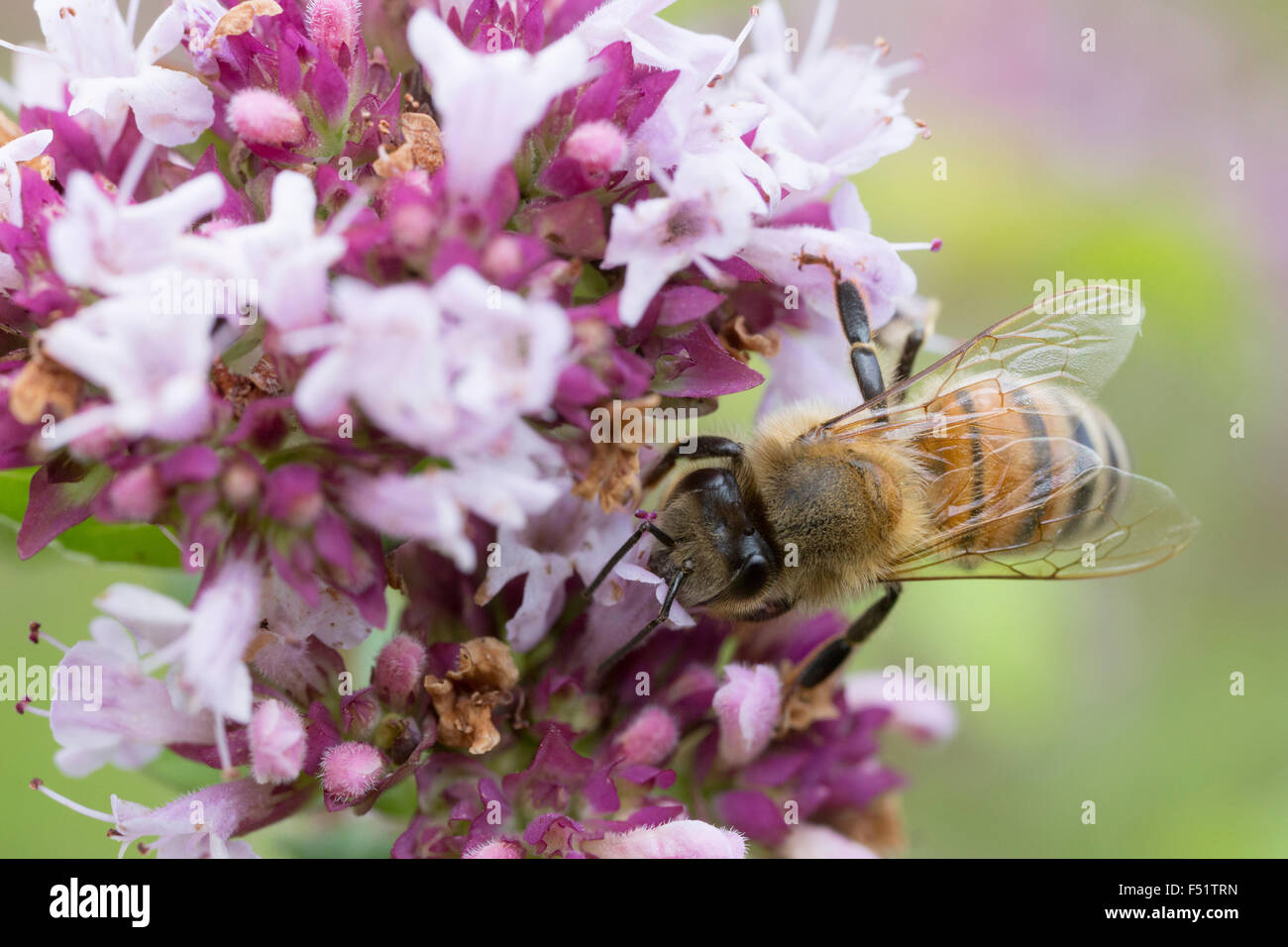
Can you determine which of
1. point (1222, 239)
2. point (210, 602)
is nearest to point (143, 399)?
point (210, 602)

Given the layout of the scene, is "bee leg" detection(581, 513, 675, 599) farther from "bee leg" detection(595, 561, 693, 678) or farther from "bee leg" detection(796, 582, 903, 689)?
"bee leg" detection(796, 582, 903, 689)

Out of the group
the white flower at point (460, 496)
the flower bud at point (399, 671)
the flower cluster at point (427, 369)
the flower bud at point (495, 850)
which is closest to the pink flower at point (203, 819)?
the flower cluster at point (427, 369)

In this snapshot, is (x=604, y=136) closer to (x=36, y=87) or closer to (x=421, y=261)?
(x=421, y=261)

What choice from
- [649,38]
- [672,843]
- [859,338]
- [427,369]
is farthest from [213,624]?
[859,338]

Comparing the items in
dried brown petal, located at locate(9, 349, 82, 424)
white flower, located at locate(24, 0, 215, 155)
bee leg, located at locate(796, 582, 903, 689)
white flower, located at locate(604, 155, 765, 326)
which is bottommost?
bee leg, located at locate(796, 582, 903, 689)

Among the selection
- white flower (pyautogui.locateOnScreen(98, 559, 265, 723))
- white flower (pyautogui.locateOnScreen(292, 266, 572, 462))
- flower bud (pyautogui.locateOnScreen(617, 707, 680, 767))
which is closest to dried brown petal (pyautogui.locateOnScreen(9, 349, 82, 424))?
white flower (pyautogui.locateOnScreen(98, 559, 265, 723))

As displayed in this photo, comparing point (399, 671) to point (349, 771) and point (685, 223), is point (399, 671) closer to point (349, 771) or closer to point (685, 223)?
point (349, 771)

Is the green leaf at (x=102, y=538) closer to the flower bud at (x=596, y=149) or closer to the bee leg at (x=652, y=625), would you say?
the bee leg at (x=652, y=625)

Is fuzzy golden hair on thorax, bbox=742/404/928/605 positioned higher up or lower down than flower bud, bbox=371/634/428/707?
higher up
